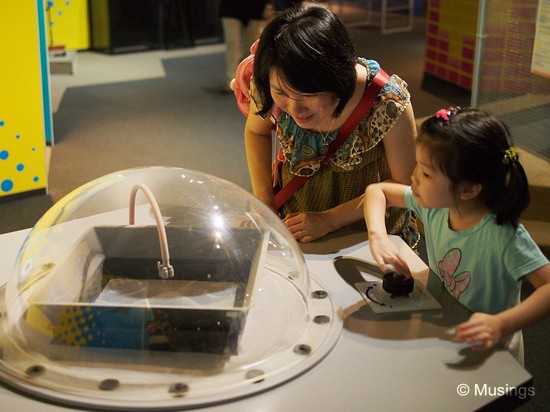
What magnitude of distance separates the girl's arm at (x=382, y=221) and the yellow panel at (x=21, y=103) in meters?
2.56

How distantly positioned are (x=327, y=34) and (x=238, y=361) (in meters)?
0.72

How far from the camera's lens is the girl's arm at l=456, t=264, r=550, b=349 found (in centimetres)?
122

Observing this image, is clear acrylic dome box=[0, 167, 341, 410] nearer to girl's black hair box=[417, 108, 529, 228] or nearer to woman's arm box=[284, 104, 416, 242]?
woman's arm box=[284, 104, 416, 242]

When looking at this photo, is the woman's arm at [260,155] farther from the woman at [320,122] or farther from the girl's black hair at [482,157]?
the girl's black hair at [482,157]

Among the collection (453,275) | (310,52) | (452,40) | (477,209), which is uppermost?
(310,52)

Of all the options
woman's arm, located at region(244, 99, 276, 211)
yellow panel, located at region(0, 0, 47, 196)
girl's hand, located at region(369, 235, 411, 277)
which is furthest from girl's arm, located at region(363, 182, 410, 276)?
yellow panel, located at region(0, 0, 47, 196)

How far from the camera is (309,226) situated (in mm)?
1678

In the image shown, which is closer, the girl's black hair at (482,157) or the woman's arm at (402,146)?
the girl's black hair at (482,157)

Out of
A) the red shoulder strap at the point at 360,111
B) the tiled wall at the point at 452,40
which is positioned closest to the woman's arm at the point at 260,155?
the red shoulder strap at the point at 360,111

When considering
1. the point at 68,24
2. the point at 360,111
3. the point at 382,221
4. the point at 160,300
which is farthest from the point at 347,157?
the point at 68,24

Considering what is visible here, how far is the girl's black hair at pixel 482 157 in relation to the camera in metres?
1.39

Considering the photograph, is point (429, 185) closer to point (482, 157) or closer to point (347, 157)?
point (482, 157)

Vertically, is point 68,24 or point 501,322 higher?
point 501,322

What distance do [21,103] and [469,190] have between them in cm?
291
